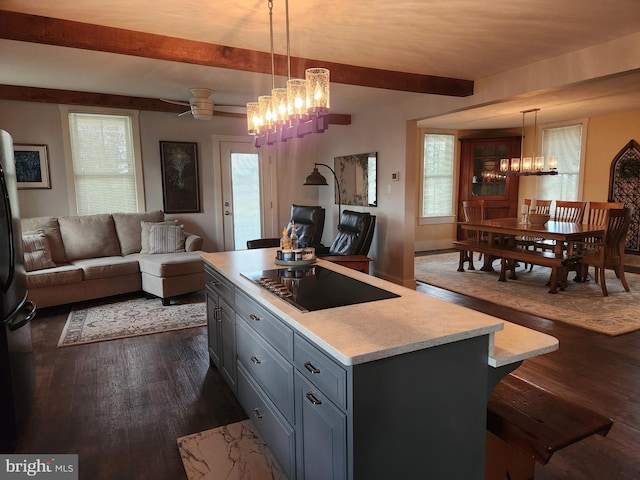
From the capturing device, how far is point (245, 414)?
8.24 ft

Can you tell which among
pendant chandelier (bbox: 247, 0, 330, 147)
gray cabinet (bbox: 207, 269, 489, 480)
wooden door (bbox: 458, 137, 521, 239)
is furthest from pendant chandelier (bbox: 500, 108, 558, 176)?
gray cabinet (bbox: 207, 269, 489, 480)

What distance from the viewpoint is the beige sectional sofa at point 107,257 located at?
14.4 feet

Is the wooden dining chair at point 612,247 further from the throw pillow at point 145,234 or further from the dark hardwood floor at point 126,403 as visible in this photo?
the throw pillow at point 145,234

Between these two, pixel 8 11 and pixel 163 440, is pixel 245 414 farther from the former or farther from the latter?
pixel 8 11

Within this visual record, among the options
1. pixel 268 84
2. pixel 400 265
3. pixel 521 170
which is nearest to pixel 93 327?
pixel 268 84

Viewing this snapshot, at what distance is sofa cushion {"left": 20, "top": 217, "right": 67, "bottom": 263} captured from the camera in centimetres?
472

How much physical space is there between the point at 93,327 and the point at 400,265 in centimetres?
352

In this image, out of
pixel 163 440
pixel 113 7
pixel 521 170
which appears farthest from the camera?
pixel 521 170

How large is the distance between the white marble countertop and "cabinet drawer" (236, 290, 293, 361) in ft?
0.15

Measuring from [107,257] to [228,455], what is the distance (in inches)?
145

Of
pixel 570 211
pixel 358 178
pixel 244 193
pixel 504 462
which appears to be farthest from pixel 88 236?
pixel 570 211

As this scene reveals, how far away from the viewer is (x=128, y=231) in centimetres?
525

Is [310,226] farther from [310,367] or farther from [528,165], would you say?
[310,367]

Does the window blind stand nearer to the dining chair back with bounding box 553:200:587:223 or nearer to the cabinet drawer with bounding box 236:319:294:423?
the cabinet drawer with bounding box 236:319:294:423
